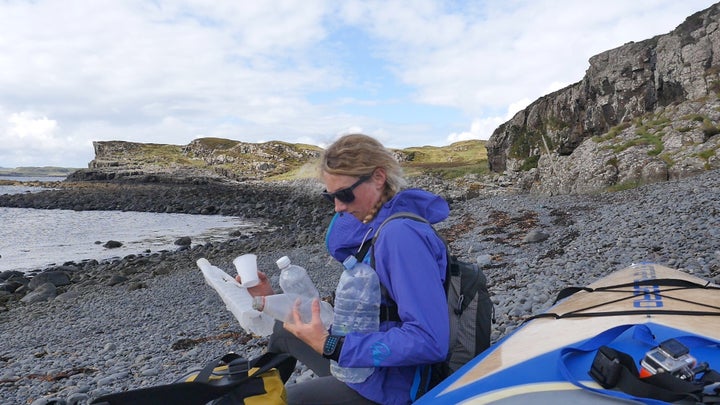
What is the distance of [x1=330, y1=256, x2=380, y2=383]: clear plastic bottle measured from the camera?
2.86m

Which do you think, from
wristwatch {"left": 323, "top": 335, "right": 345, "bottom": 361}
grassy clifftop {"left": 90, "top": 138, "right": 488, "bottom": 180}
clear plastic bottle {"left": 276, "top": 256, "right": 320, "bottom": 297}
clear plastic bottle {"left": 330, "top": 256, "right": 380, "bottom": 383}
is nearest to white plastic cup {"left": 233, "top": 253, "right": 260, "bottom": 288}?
clear plastic bottle {"left": 276, "top": 256, "right": 320, "bottom": 297}

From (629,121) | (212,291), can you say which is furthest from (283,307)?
(629,121)

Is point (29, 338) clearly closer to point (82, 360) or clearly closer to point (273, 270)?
A: point (82, 360)

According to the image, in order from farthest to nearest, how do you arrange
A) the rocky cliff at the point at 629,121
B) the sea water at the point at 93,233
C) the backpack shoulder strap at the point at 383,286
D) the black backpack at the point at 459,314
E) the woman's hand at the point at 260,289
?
the sea water at the point at 93,233, the rocky cliff at the point at 629,121, the woman's hand at the point at 260,289, the black backpack at the point at 459,314, the backpack shoulder strap at the point at 383,286

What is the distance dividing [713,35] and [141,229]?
3582 centimetres

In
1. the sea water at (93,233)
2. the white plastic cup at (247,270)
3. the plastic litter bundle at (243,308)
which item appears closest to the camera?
the plastic litter bundle at (243,308)

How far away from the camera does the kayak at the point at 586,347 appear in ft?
8.09

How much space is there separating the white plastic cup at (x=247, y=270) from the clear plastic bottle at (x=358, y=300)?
88 cm

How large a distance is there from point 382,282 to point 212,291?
12.0 metres

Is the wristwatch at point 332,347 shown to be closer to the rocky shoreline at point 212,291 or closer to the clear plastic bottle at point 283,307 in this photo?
the clear plastic bottle at point 283,307

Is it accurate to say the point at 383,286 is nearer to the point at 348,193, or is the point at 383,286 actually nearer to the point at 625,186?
the point at 348,193

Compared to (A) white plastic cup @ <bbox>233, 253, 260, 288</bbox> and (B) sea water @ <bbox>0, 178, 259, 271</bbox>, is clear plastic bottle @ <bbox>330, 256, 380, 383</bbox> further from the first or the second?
(B) sea water @ <bbox>0, 178, 259, 271</bbox>

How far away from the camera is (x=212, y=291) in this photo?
13984 mm

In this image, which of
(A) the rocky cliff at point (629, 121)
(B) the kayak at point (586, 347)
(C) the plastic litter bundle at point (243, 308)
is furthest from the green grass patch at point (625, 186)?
(C) the plastic litter bundle at point (243, 308)
